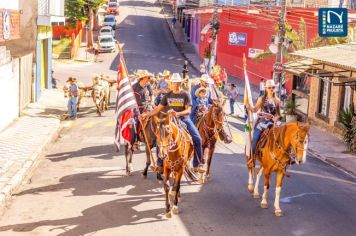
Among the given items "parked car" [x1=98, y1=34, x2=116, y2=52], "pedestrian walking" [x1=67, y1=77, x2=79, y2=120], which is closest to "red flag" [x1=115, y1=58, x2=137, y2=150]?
"pedestrian walking" [x1=67, y1=77, x2=79, y2=120]

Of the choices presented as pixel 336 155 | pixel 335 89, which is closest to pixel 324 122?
pixel 335 89

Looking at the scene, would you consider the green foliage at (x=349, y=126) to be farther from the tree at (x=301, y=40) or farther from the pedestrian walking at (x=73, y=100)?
the pedestrian walking at (x=73, y=100)

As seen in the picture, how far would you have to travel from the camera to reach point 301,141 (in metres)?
11.9

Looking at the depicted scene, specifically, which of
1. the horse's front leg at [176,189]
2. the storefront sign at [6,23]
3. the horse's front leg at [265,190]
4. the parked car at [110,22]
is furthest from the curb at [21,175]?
the parked car at [110,22]

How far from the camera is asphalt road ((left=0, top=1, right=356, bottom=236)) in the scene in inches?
470

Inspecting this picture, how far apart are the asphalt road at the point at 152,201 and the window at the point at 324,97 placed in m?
7.62

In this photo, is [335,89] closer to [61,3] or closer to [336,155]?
[336,155]

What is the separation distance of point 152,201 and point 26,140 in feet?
28.4

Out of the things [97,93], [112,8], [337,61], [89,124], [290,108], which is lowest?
[89,124]

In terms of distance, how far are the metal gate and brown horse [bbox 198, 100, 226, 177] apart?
13966 millimetres

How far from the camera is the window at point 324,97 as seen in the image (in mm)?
27031

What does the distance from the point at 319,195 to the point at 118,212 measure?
5.32 meters

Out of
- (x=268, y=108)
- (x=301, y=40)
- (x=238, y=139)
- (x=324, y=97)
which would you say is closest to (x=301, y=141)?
(x=268, y=108)

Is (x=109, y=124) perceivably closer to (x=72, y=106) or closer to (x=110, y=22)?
(x=72, y=106)
